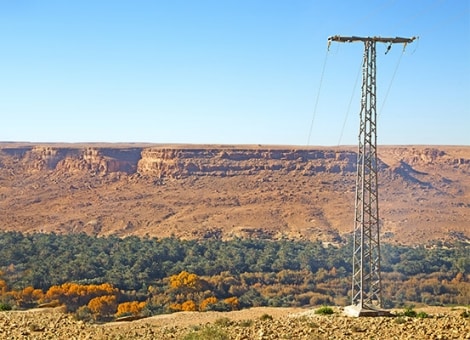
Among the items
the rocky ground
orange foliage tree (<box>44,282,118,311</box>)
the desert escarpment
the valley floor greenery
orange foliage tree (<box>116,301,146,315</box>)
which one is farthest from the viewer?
the desert escarpment

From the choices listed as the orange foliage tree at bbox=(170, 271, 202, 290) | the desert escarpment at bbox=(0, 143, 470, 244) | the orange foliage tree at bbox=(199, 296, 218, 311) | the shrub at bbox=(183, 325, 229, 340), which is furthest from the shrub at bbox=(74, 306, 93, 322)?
the desert escarpment at bbox=(0, 143, 470, 244)

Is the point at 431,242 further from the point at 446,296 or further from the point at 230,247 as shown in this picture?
the point at 446,296

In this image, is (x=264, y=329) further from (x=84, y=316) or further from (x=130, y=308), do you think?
(x=130, y=308)

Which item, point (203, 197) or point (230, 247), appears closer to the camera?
point (230, 247)

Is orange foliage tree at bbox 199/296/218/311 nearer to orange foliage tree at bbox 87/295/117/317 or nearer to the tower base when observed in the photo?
orange foliage tree at bbox 87/295/117/317

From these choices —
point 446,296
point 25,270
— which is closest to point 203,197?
point 25,270

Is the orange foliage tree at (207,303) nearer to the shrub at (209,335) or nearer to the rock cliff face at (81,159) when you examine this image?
the shrub at (209,335)
